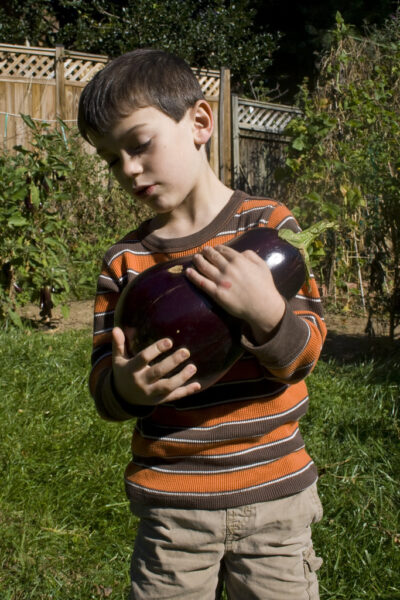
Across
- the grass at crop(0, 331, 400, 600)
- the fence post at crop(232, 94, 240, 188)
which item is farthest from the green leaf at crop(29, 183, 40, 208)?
the fence post at crop(232, 94, 240, 188)

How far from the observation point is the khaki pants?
5.32 ft

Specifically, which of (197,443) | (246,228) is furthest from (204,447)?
(246,228)

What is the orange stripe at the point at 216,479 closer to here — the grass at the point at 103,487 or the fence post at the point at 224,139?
the grass at the point at 103,487

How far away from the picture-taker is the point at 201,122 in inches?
69.4

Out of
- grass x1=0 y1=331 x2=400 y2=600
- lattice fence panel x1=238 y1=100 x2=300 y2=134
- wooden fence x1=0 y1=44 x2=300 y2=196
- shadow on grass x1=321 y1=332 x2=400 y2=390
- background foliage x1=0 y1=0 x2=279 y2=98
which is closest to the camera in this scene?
grass x1=0 y1=331 x2=400 y2=600

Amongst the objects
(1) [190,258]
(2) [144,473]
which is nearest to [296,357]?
(1) [190,258]

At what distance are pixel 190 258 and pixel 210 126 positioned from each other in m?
0.43

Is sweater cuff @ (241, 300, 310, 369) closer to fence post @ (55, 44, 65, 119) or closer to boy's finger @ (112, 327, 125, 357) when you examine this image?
boy's finger @ (112, 327, 125, 357)

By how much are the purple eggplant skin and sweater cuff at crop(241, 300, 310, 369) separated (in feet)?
0.25

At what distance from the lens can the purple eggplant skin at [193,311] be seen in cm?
148

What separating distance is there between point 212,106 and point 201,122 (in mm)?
9498

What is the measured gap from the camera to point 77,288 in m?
6.54

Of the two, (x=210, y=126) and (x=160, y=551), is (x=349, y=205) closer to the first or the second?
(x=210, y=126)

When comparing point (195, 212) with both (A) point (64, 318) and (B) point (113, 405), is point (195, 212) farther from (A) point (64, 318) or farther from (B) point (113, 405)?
(A) point (64, 318)
